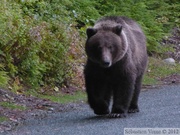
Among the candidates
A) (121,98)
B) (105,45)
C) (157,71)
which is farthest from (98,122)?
(157,71)

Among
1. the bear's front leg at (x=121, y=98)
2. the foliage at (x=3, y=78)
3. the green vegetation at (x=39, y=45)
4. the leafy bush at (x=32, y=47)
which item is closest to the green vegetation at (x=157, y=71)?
the green vegetation at (x=39, y=45)

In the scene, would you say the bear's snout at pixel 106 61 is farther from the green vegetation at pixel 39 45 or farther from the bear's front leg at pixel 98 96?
the green vegetation at pixel 39 45

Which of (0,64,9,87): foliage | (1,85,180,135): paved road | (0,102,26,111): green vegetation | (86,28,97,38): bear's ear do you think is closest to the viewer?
(1,85,180,135): paved road

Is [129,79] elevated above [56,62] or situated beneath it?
elevated above

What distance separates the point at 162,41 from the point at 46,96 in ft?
33.9

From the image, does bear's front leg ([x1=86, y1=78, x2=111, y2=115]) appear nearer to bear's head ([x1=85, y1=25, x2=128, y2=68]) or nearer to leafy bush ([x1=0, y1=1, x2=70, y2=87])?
bear's head ([x1=85, y1=25, x2=128, y2=68])

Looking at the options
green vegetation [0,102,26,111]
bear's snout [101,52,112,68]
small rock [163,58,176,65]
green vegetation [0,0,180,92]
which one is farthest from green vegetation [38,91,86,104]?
small rock [163,58,176,65]

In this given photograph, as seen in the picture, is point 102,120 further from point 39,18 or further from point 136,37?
point 39,18

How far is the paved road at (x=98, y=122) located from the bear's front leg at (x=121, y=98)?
0.18 meters

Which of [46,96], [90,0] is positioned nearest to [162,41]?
[90,0]

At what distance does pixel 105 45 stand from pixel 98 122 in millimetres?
1361

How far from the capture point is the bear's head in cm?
1216

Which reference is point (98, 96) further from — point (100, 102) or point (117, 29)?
point (117, 29)

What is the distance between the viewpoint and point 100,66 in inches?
483
